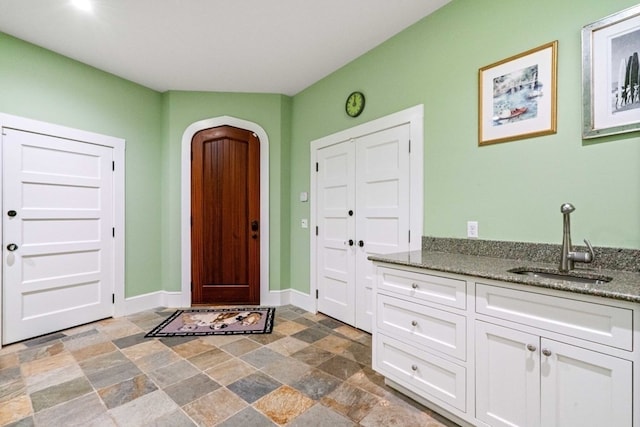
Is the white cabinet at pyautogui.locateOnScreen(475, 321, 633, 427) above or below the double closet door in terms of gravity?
below

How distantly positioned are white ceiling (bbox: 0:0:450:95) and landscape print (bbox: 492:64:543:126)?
84 centimetres

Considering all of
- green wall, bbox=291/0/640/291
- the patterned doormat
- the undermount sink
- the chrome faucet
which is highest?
green wall, bbox=291/0/640/291

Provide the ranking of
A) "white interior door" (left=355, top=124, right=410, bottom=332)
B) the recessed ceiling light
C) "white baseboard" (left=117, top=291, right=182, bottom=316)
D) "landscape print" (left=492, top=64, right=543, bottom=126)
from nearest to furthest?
"landscape print" (left=492, top=64, right=543, bottom=126), the recessed ceiling light, "white interior door" (left=355, top=124, right=410, bottom=332), "white baseboard" (left=117, top=291, right=182, bottom=316)

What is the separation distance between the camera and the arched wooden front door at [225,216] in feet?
11.9

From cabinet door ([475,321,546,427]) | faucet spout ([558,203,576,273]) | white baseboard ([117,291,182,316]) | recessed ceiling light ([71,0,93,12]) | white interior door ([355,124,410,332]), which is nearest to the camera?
cabinet door ([475,321,546,427])

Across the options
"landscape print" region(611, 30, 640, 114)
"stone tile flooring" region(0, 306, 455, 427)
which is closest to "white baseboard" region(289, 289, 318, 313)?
"stone tile flooring" region(0, 306, 455, 427)

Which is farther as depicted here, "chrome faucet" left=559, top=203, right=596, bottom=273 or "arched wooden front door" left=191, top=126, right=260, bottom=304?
"arched wooden front door" left=191, top=126, right=260, bottom=304

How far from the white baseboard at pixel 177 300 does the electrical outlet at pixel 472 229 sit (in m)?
1.99

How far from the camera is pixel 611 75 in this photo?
1500 millimetres

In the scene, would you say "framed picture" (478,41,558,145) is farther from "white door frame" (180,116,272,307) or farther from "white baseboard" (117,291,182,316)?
"white baseboard" (117,291,182,316)

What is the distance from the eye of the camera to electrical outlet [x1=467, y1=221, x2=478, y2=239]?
2.03m

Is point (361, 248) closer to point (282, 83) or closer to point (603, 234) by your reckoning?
point (603, 234)

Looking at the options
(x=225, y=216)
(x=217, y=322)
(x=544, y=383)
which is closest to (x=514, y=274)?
(x=544, y=383)

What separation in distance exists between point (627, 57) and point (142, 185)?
13.8ft
